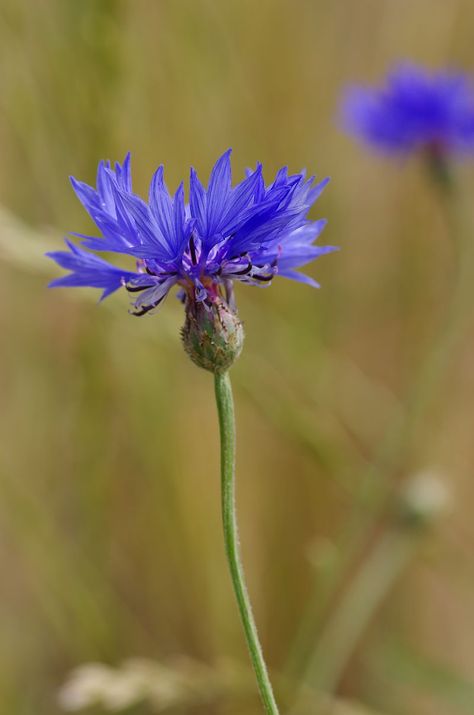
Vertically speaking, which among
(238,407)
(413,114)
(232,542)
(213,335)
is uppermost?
(413,114)

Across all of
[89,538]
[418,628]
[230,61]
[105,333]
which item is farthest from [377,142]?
[418,628]

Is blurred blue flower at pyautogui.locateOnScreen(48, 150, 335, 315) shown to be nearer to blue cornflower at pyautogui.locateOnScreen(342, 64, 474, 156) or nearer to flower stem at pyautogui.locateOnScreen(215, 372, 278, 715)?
flower stem at pyautogui.locateOnScreen(215, 372, 278, 715)

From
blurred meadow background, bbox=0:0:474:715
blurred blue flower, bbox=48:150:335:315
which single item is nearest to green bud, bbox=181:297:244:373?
blurred blue flower, bbox=48:150:335:315

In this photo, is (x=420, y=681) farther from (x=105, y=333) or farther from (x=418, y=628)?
(x=105, y=333)

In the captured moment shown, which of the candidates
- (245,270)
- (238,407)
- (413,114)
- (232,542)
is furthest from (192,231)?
(238,407)

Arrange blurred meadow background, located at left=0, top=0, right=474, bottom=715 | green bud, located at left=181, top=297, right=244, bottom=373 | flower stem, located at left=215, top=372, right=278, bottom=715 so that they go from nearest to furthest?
flower stem, located at left=215, top=372, right=278, bottom=715 → green bud, located at left=181, top=297, right=244, bottom=373 → blurred meadow background, located at left=0, top=0, right=474, bottom=715

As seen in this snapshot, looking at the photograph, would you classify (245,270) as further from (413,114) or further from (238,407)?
(238,407)

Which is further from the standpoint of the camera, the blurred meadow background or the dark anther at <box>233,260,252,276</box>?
the blurred meadow background
